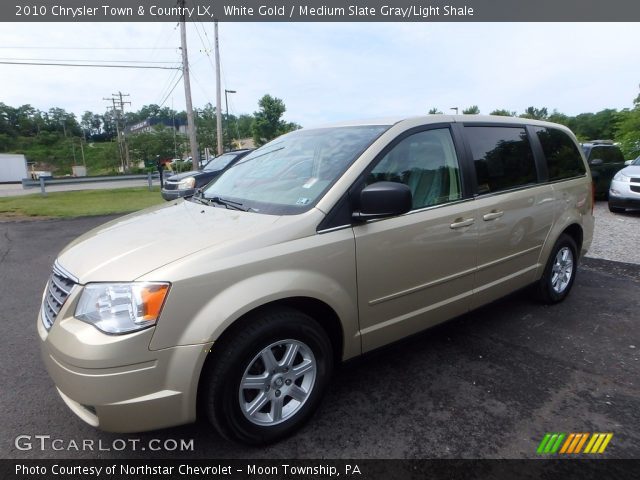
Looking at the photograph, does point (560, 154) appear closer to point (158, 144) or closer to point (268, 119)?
point (268, 119)

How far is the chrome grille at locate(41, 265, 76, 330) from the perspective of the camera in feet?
6.86

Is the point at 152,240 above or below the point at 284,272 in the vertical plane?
above

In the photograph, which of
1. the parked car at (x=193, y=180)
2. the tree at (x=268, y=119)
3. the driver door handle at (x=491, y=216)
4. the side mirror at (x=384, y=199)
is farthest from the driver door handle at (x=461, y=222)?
the tree at (x=268, y=119)

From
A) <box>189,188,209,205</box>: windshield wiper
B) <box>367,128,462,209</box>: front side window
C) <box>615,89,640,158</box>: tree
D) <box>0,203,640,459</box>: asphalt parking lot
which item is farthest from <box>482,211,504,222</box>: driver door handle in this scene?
<box>615,89,640,158</box>: tree

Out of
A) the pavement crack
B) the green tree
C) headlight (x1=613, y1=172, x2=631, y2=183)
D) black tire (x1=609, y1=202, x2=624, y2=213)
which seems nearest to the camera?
the pavement crack

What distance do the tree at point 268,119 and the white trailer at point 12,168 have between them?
2963 centimetres

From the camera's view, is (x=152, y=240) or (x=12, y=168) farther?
(x=12, y=168)

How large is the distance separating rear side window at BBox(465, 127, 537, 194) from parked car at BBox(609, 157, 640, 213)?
24.4 ft

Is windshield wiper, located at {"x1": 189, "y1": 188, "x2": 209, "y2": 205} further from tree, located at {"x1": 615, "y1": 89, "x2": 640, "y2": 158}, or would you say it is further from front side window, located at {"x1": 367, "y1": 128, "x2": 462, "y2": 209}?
tree, located at {"x1": 615, "y1": 89, "x2": 640, "y2": 158}

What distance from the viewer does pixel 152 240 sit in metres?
2.21

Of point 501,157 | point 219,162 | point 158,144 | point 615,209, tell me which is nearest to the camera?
point 501,157

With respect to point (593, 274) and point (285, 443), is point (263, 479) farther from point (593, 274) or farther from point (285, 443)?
point (593, 274)

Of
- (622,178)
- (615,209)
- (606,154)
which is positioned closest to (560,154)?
(622,178)

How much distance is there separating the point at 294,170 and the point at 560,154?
112 inches
